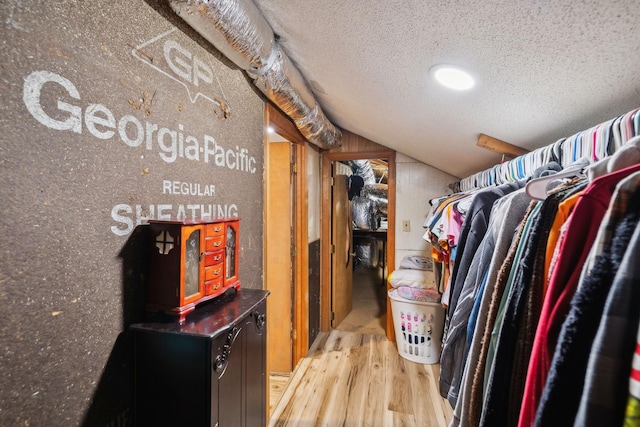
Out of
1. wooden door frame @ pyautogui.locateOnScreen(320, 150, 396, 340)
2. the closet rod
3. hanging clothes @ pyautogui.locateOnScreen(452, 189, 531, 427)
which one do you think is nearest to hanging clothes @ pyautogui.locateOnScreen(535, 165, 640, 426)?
hanging clothes @ pyautogui.locateOnScreen(452, 189, 531, 427)

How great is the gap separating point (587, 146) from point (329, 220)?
2614 millimetres

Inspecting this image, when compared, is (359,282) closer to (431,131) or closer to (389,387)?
(389,387)

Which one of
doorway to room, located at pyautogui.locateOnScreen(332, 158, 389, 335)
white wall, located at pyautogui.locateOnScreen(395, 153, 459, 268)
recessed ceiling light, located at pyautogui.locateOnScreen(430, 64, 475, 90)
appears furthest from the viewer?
doorway to room, located at pyautogui.locateOnScreen(332, 158, 389, 335)

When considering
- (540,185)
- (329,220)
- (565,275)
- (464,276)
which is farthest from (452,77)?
(329,220)

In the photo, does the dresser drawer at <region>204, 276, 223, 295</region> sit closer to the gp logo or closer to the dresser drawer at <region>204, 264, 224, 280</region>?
the dresser drawer at <region>204, 264, 224, 280</region>

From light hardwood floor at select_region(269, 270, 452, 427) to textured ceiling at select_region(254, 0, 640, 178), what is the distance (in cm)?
188

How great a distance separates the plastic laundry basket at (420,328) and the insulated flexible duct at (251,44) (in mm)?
1881

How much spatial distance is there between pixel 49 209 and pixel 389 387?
242 cm

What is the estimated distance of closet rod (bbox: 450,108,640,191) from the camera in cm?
69

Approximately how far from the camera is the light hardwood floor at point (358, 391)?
6.34ft

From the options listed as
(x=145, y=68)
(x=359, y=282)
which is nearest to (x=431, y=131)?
(x=145, y=68)

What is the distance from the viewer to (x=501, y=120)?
1.34 m

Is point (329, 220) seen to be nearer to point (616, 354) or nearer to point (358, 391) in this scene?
point (358, 391)

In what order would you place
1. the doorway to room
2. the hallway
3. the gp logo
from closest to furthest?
the gp logo
the hallway
the doorway to room
